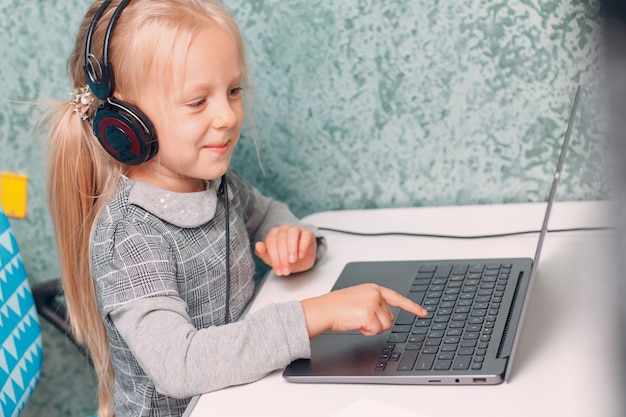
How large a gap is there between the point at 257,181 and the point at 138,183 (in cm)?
40

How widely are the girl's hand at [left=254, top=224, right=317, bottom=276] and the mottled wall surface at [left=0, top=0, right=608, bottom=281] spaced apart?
10.1 inches

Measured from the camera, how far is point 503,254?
3.78 ft

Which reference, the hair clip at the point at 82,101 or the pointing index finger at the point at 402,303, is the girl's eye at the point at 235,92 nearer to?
Answer: the hair clip at the point at 82,101

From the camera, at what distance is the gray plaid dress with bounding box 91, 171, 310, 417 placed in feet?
2.89

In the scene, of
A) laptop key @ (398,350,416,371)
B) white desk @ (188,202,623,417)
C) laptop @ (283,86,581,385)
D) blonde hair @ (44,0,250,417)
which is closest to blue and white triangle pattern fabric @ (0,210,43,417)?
blonde hair @ (44,0,250,417)

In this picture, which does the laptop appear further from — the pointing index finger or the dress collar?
the dress collar

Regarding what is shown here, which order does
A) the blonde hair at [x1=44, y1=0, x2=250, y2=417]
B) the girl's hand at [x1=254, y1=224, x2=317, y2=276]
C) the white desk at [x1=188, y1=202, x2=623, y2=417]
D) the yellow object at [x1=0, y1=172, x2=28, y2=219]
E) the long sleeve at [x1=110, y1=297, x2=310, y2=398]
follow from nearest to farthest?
the white desk at [x1=188, y1=202, x2=623, y2=417] < the long sleeve at [x1=110, y1=297, x2=310, y2=398] < the blonde hair at [x1=44, y1=0, x2=250, y2=417] < the girl's hand at [x1=254, y1=224, x2=317, y2=276] < the yellow object at [x1=0, y1=172, x2=28, y2=219]

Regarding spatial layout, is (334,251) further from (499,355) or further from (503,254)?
(499,355)

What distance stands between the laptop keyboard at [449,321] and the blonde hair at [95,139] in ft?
1.33

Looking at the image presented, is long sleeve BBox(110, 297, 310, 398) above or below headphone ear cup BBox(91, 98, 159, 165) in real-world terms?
below

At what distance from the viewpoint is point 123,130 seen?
97 cm

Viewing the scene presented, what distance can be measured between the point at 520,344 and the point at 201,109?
19.0 inches

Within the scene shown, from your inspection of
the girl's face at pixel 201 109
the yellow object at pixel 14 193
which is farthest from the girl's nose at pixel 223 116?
the yellow object at pixel 14 193

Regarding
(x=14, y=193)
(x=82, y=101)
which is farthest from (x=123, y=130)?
(x=14, y=193)
